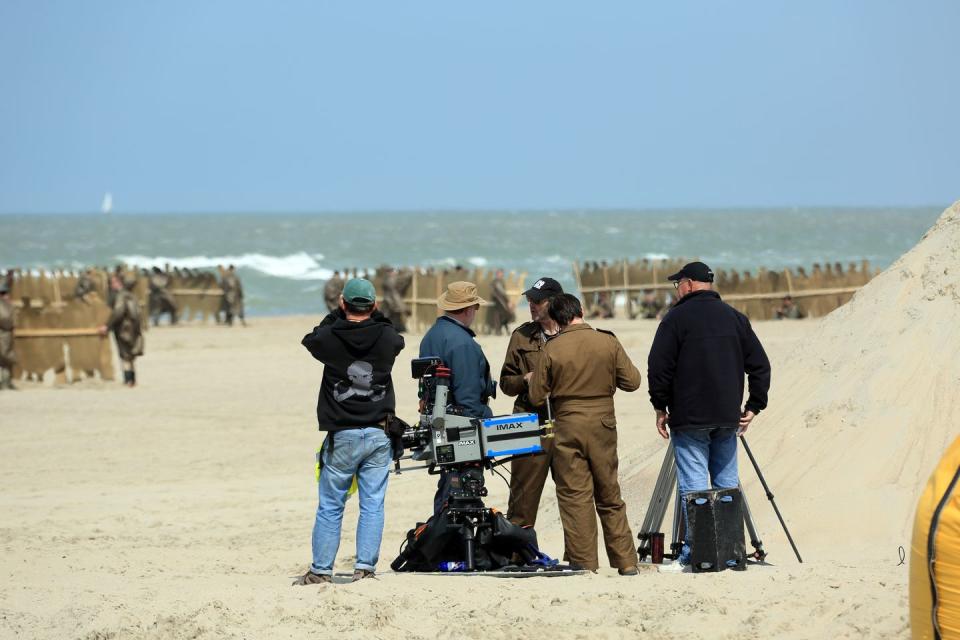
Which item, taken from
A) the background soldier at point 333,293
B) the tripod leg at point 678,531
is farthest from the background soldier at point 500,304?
the tripod leg at point 678,531

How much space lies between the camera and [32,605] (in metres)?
6.73

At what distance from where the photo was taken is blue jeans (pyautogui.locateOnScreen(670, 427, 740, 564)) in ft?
21.8

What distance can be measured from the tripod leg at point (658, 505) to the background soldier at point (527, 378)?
1.97 ft

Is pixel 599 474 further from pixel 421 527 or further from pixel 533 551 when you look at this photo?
pixel 421 527

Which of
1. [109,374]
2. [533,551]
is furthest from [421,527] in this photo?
[109,374]

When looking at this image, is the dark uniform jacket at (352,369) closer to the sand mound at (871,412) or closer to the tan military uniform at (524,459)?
the tan military uniform at (524,459)

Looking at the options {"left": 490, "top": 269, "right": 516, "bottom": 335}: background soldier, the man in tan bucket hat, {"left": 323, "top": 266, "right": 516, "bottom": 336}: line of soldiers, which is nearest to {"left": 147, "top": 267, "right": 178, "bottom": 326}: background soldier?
{"left": 323, "top": 266, "right": 516, "bottom": 336}: line of soldiers

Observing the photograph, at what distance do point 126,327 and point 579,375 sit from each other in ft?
43.2

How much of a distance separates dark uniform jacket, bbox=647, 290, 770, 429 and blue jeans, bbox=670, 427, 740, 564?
0.34 ft

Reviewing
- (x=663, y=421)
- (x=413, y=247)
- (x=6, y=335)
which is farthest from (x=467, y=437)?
(x=413, y=247)

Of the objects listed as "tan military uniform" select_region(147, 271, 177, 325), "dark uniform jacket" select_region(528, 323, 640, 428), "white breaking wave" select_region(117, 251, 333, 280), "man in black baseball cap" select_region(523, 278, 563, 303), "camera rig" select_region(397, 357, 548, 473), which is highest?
"man in black baseball cap" select_region(523, 278, 563, 303)

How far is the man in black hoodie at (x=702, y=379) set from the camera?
258 inches

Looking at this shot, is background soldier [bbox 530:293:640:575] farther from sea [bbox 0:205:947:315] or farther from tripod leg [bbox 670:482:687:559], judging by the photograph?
sea [bbox 0:205:947:315]

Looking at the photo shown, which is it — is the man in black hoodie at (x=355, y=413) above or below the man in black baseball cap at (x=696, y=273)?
below
